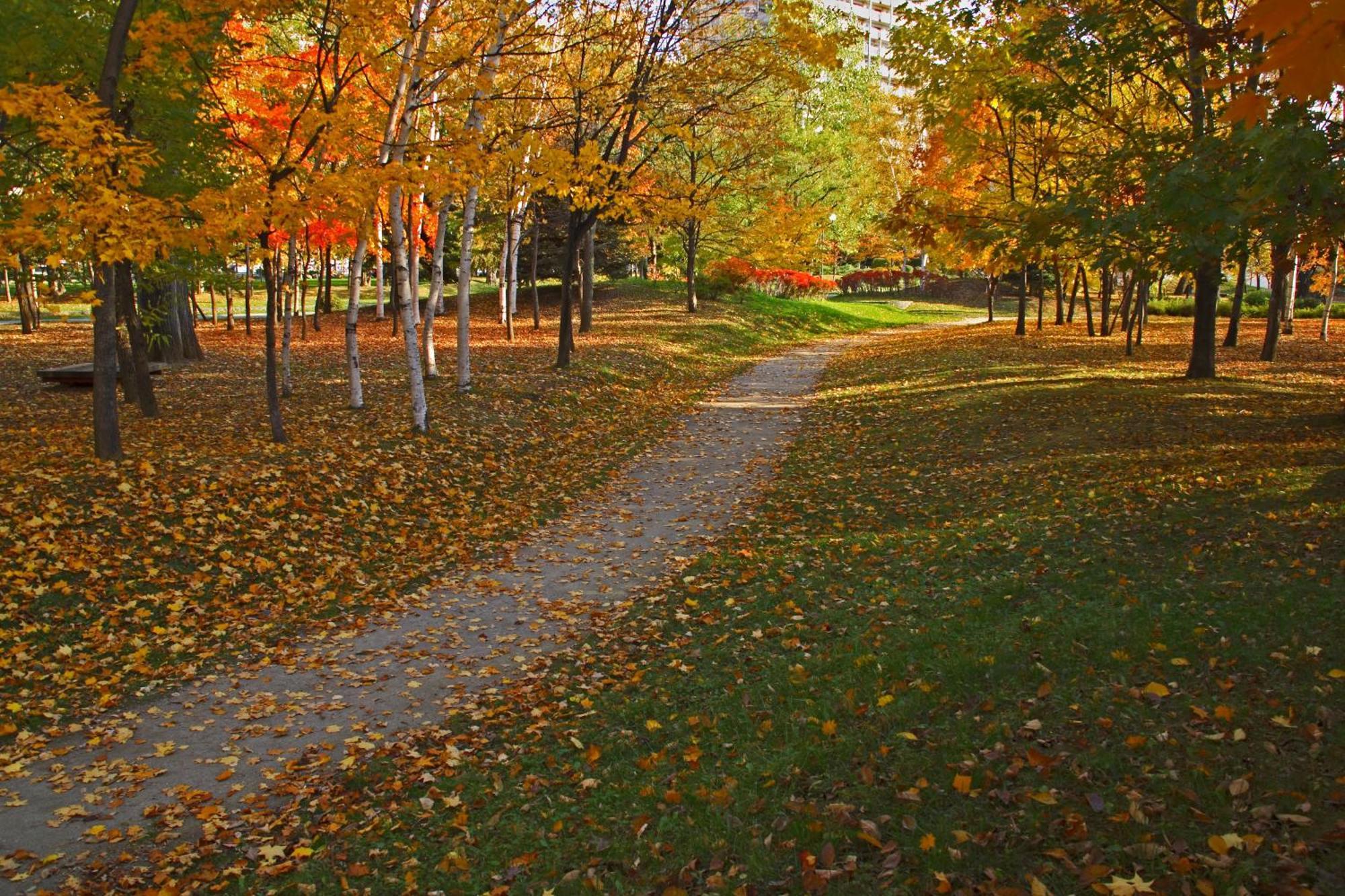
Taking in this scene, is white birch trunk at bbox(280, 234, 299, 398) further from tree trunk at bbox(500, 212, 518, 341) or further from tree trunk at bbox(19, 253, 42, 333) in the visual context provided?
tree trunk at bbox(19, 253, 42, 333)

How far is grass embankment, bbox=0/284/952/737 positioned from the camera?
Answer: 22.1 feet

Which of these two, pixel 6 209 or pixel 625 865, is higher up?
pixel 6 209

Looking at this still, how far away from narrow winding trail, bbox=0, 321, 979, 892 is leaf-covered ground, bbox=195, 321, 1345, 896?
40 centimetres

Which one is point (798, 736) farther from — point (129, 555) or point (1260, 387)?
point (1260, 387)

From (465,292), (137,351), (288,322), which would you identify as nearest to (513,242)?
(465,292)

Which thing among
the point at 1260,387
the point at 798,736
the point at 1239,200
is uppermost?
the point at 1239,200

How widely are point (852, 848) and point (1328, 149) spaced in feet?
18.4

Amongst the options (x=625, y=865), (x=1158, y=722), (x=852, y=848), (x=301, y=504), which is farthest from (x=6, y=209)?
(x=1158, y=722)

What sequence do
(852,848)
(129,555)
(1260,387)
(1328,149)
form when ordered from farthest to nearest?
(1260,387)
(129,555)
(1328,149)
(852,848)

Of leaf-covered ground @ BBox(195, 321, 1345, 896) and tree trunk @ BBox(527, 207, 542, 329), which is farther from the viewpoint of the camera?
tree trunk @ BBox(527, 207, 542, 329)

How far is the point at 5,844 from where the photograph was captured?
4.47 meters

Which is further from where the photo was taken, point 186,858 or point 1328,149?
point 1328,149

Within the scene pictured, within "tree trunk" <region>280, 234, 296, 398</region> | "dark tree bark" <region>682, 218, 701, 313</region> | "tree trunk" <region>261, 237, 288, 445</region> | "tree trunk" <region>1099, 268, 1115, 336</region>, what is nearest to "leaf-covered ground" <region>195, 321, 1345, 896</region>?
"tree trunk" <region>261, 237, 288, 445</region>

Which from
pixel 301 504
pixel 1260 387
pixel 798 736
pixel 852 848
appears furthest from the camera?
pixel 1260 387
